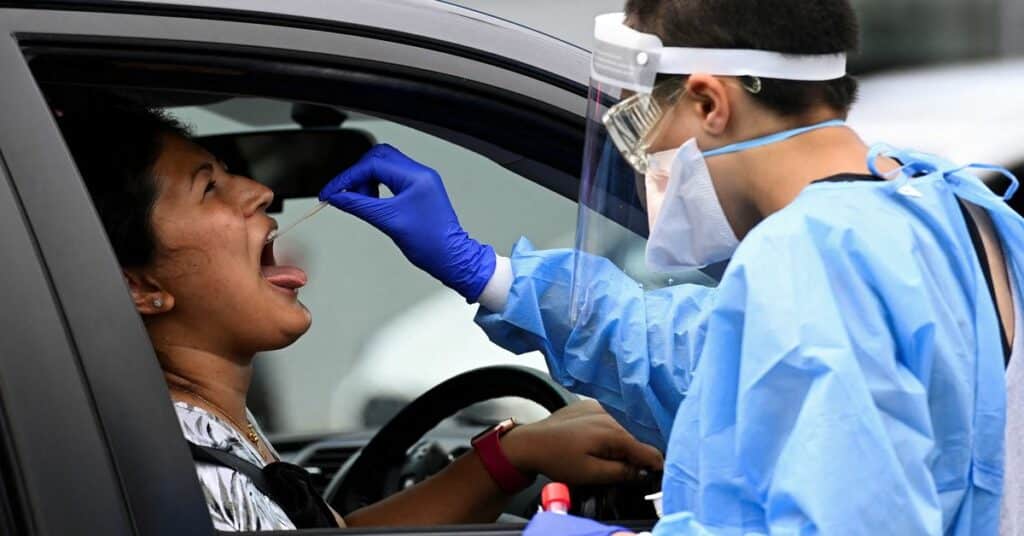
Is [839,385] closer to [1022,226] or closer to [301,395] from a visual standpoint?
[1022,226]

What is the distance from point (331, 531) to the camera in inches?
78.3

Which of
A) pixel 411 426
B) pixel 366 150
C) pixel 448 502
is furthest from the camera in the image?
pixel 411 426

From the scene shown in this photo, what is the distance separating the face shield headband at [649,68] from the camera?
186cm

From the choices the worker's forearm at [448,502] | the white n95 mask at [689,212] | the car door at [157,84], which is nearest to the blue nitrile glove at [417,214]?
the car door at [157,84]

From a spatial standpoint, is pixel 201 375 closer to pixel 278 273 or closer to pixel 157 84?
pixel 278 273

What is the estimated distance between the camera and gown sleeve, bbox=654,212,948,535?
5.18 feet

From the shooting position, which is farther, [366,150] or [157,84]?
[366,150]

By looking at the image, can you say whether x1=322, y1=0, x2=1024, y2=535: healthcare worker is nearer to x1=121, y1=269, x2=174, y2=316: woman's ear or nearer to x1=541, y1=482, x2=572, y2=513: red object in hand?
x1=541, y1=482, x2=572, y2=513: red object in hand

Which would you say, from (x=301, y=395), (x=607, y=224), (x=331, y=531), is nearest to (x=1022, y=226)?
(x=607, y=224)

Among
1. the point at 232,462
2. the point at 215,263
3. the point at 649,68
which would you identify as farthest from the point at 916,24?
the point at 649,68

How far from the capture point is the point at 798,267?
166 centimetres

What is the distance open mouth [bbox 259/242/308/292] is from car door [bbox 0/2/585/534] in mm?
443

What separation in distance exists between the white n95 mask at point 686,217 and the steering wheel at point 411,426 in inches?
32.9

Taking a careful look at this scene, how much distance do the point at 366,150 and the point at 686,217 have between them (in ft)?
3.33
